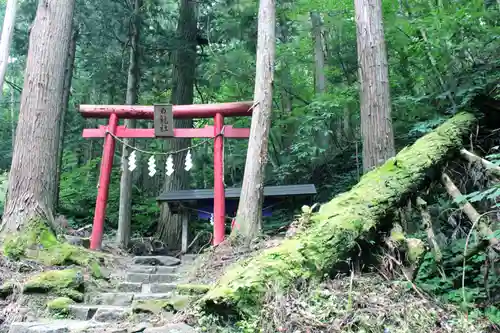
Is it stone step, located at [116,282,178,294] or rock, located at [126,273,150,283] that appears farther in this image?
rock, located at [126,273,150,283]

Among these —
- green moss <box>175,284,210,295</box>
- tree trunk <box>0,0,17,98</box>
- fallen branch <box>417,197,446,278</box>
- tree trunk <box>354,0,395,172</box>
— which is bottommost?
green moss <box>175,284,210,295</box>

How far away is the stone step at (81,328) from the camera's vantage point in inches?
143

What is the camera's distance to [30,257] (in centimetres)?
611

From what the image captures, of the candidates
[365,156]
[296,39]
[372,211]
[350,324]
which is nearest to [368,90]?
[365,156]

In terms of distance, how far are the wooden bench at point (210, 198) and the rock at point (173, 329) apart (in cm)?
667

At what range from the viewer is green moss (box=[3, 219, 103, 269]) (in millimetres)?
6121

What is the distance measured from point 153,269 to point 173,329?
158 inches

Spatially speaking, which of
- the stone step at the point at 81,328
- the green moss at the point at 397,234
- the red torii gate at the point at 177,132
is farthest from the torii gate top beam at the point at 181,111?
the stone step at the point at 81,328

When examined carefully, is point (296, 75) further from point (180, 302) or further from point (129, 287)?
point (180, 302)

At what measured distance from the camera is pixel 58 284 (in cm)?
521

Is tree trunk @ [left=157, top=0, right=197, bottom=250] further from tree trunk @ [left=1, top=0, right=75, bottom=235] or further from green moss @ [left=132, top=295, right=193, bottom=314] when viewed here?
green moss @ [left=132, top=295, right=193, bottom=314]

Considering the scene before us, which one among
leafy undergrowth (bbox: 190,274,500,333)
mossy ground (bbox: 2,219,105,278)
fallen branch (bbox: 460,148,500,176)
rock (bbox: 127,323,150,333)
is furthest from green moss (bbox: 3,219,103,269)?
fallen branch (bbox: 460,148,500,176)

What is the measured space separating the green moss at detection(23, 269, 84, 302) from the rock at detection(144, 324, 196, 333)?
6.79 feet

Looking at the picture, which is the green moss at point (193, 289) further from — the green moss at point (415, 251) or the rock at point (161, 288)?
the green moss at point (415, 251)
